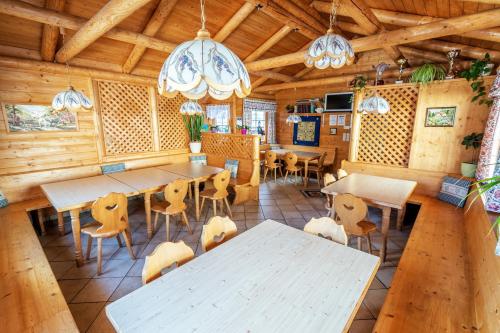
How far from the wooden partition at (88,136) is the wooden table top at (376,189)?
3647 mm

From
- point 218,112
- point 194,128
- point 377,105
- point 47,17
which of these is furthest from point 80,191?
point 218,112

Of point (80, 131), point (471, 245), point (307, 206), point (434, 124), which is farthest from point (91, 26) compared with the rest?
point (434, 124)

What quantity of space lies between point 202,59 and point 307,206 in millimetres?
3668

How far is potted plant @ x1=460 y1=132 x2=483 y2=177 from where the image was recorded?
10.3 feet

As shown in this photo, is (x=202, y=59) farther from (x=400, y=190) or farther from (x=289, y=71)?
(x=289, y=71)

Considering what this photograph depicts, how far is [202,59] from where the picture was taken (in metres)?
1.05

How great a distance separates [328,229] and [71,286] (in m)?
2.45

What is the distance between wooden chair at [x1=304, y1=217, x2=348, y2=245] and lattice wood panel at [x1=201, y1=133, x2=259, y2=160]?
8.70 ft

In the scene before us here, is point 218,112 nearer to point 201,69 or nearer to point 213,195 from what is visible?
point 213,195

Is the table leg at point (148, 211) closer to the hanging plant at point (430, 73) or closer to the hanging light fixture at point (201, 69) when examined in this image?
the hanging light fixture at point (201, 69)

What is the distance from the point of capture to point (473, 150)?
131 inches

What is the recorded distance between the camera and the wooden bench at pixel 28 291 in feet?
4.20

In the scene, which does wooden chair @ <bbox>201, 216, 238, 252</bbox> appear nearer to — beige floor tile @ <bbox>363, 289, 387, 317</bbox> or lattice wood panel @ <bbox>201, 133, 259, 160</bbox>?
beige floor tile @ <bbox>363, 289, 387, 317</bbox>

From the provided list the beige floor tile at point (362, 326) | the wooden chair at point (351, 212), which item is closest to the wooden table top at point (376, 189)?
the wooden chair at point (351, 212)
